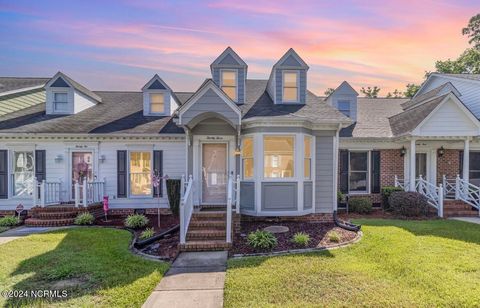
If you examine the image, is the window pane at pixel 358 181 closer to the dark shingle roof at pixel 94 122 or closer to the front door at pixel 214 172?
the front door at pixel 214 172

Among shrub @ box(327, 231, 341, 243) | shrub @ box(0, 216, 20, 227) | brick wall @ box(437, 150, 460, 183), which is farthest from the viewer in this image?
brick wall @ box(437, 150, 460, 183)

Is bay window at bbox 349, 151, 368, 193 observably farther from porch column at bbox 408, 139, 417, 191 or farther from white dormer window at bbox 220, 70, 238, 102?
white dormer window at bbox 220, 70, 238, 102

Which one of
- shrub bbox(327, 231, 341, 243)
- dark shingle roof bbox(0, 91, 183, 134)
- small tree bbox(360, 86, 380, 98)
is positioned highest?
small tree bbox(360, 86, 380, 98)

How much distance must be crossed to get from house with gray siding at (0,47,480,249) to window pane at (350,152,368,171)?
0.05 meters

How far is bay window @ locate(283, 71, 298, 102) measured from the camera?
1116cm

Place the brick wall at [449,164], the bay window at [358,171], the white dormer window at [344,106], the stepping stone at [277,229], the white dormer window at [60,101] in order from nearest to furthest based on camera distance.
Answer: the stepping stone at [277,229]
the white dormer window at [60,101]
the bay window at [358,171]
the brick wall at [449,164]
the white dormer window at [344,106]

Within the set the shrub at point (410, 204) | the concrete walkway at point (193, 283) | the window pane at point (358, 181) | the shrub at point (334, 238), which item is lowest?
the concrete walkway at point (193, 283)

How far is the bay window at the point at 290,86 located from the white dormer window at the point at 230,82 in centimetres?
200

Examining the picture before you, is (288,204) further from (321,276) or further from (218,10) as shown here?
(218,10)

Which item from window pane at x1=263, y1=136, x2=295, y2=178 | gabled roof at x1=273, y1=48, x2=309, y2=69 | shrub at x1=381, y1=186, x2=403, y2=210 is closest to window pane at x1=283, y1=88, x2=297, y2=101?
gabled roof at x1=273, y1=48, x2=309, y2=69

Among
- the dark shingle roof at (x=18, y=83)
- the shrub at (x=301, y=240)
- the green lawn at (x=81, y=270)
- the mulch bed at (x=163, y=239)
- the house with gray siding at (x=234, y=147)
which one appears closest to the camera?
the green lawn at (x=81, y=270)

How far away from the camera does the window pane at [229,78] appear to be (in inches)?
446

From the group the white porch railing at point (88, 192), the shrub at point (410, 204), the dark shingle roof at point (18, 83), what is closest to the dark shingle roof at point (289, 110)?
the shrub at point (410, 204)

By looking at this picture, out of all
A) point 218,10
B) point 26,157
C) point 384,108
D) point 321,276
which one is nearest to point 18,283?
point 321,276
